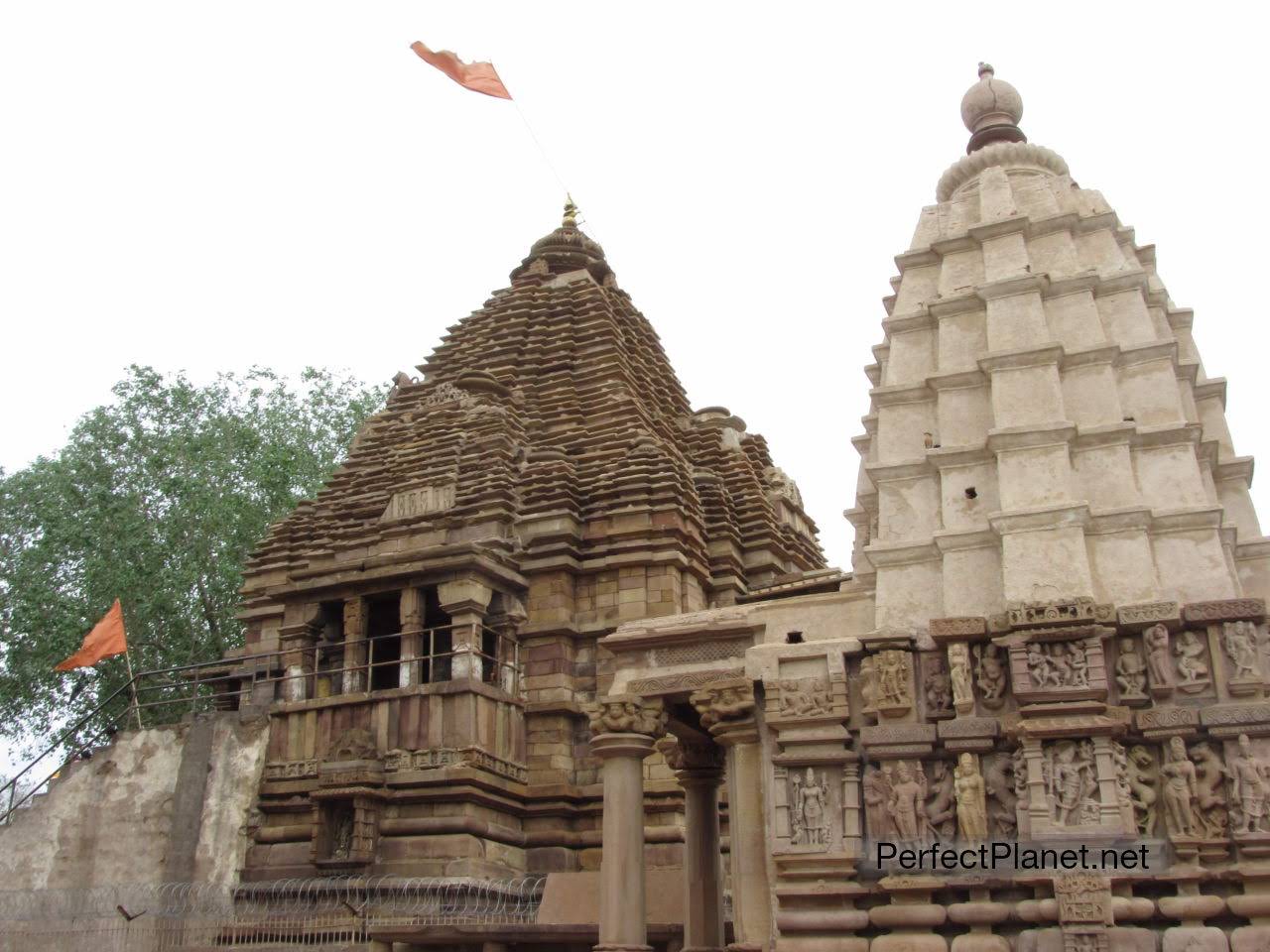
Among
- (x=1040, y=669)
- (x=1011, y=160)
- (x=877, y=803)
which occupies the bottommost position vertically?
(x=877, y=803)

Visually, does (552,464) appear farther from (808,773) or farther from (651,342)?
(808,773)

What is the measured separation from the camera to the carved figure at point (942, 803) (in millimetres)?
11062

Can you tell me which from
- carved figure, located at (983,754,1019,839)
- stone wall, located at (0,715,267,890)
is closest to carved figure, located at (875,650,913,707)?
carved figure, located at (983,754,1019,839)

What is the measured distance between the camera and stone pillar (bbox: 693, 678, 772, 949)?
461 inches

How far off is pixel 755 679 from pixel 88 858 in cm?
1346

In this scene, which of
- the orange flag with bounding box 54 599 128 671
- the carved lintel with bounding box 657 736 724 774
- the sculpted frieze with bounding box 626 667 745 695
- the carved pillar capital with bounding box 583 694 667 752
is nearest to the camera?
the carved pillar capital with bounding box 583 694 667 752

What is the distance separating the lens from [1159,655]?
431 inches

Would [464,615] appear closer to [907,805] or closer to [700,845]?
[700,845]

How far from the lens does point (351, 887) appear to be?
18.2m

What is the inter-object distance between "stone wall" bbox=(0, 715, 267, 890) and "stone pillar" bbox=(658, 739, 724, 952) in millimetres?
9260

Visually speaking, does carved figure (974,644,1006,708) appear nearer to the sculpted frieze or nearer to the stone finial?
the sculpted frieze

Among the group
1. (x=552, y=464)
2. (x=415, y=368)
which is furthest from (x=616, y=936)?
(x=415, y=368)

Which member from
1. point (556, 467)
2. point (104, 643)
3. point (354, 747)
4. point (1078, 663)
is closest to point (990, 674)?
point (1078, 663)

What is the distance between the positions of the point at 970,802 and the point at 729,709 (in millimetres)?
2404
